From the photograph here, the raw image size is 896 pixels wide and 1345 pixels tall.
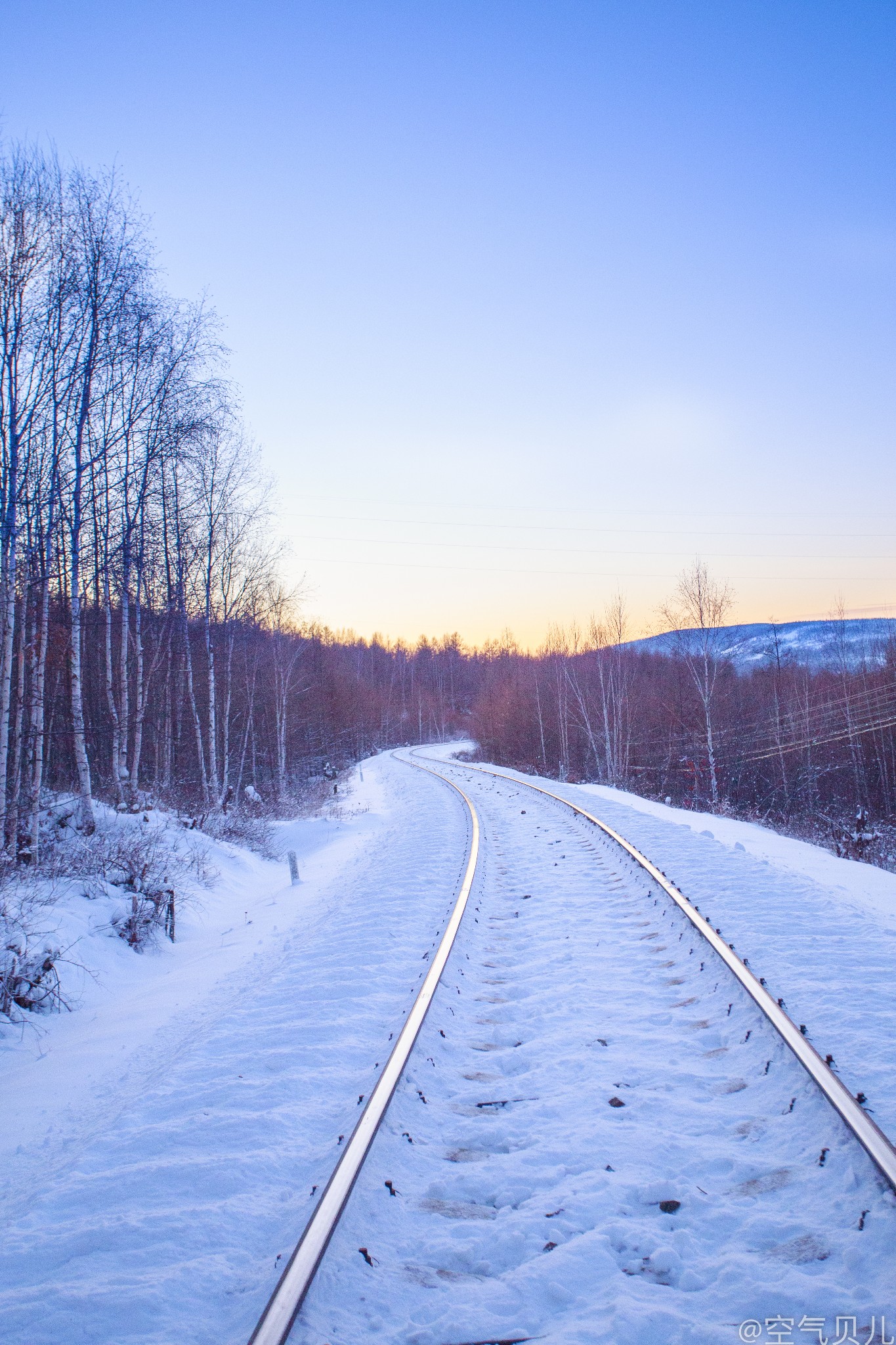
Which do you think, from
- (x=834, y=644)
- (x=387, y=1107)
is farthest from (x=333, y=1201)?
(x=834, y=644)

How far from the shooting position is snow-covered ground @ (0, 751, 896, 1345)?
233 centimetres

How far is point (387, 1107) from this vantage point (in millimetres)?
3410

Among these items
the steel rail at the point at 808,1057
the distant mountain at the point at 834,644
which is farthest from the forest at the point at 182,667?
the steel rail at the point at 808,1057

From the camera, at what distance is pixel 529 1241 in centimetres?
259

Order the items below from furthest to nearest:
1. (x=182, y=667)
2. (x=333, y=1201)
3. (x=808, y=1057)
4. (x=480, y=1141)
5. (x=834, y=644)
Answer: (x=834, y=644) → (x=182, y=667) → (x=808, y=1057) → (x=480, y=1141) → (x=333, y=1201)

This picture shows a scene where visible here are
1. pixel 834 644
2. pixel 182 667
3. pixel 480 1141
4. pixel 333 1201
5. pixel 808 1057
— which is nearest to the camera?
pixel 333 1201

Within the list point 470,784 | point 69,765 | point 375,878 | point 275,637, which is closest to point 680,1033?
point 375,878

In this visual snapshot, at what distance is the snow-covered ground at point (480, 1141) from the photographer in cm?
233

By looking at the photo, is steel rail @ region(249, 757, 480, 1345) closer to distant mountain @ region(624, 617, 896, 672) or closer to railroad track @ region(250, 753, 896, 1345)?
railroad track @ region(250, 753, 896, 1345)

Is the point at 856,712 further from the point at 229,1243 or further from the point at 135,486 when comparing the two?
the point at 229,1243

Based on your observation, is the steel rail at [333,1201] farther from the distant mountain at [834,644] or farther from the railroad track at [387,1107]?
the distant mountain at [834,644]

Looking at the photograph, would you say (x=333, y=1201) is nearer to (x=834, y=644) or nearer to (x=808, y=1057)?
(x=808, y=1057)

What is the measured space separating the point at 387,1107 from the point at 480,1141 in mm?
484

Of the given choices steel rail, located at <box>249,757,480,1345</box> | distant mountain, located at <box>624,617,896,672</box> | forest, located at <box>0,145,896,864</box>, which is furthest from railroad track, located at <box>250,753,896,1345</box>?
distant mountain, located at <box>624,617,896,672</box>
